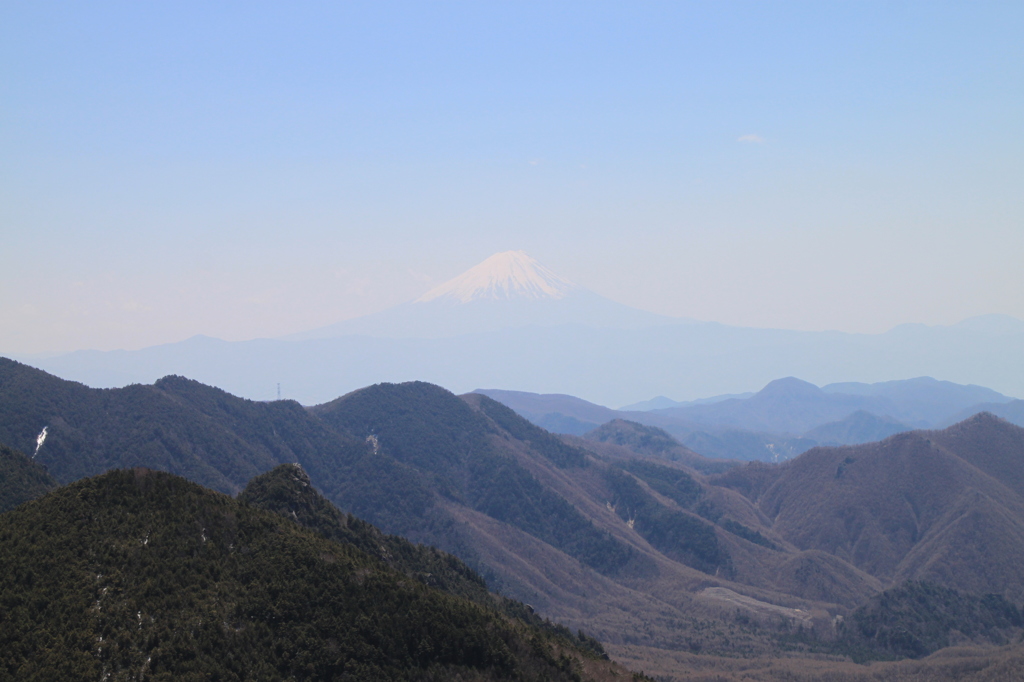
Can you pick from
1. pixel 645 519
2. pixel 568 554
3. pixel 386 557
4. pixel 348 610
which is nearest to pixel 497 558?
pixel 568 554

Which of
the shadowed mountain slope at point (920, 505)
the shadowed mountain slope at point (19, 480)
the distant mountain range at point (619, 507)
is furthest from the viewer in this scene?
the shadowed mountain slope at point (920, 505)

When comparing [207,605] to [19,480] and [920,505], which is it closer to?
[19,480]

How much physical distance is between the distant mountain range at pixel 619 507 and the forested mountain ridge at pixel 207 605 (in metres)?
15.1

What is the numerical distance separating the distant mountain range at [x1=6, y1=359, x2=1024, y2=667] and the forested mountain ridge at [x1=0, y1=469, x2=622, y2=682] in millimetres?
15120

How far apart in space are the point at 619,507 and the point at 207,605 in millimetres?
115763

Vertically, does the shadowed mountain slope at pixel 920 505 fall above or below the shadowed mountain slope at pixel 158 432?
below

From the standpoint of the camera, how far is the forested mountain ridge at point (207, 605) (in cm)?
3159

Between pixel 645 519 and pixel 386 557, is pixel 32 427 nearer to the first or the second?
pixel 386 557

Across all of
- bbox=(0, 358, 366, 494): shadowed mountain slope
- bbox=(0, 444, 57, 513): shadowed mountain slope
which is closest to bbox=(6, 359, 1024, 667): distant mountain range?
bbox=(0, 358, 366, 494): shadowed mountain slope

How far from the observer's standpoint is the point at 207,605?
115ft

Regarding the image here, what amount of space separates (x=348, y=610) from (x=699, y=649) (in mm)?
61792

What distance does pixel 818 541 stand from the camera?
138m

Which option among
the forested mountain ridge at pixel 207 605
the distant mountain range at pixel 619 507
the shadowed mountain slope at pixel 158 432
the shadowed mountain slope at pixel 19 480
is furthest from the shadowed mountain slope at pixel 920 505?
the shadowed mountain slope at pixel 19 480

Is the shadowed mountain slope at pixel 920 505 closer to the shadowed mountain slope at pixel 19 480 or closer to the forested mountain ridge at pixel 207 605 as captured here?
the forested mountain ridge at pixel 207 605
